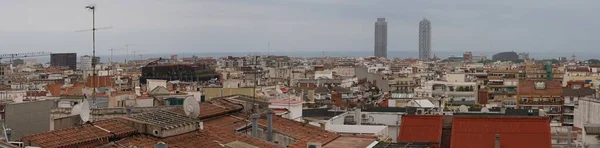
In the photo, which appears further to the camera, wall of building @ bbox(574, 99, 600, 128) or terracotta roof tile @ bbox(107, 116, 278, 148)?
wall of building @ bbox(574, 99, 600, 128)

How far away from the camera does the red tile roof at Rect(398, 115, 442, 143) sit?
21672mm

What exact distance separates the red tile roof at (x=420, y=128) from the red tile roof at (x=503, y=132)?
140 cm

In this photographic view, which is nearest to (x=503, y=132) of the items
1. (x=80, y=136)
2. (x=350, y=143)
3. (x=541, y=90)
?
(x=350, y=143)

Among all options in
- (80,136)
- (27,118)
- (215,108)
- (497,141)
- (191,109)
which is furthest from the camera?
(215,108)

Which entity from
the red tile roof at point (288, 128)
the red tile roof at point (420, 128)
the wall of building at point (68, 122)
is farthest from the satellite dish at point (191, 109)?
the red tile roof at point (420, 128)

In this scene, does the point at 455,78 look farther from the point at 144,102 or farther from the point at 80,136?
the point at 80,136

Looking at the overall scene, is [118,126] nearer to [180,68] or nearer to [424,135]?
[424,135]

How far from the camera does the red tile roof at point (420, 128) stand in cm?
2167

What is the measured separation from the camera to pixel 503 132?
19.6m

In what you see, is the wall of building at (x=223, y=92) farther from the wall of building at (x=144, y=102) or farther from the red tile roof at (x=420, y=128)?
the red tile roof at (x=420, y=128)

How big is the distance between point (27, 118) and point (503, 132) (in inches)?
415

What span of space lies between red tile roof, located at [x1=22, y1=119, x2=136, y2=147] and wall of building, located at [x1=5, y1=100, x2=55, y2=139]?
6.69 ft

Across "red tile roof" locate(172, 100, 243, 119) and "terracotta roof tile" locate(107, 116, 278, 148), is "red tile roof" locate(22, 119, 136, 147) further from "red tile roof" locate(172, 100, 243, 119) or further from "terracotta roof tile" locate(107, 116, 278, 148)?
"red tile roof" locate(172, 100, 243, 119)

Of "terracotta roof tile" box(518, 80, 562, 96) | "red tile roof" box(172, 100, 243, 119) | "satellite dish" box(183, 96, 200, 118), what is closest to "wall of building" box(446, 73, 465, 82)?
"terracotta roof tile" box(518, 80, 562, 96)
